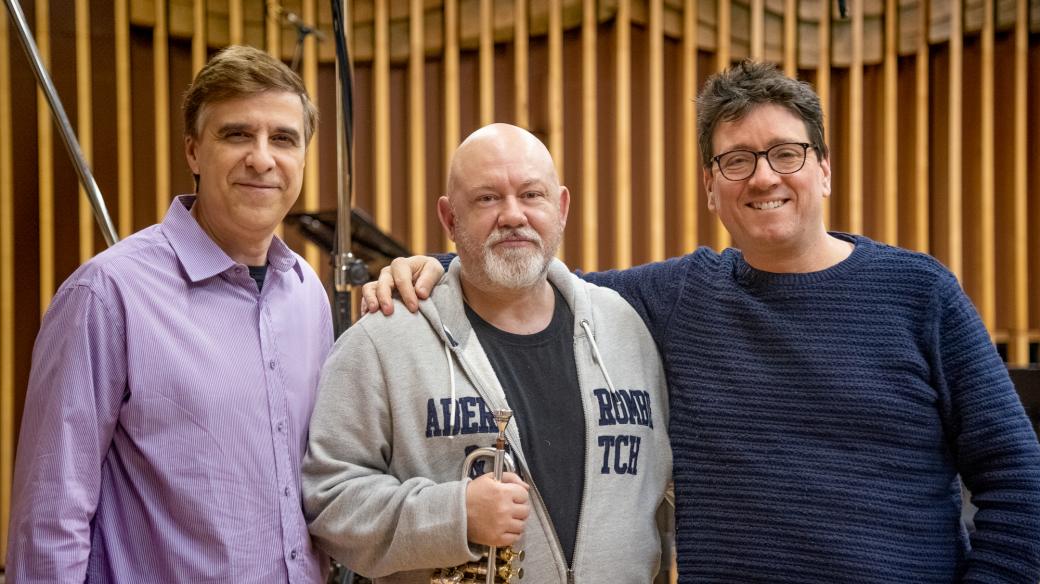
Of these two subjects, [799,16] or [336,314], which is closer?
[336,314]

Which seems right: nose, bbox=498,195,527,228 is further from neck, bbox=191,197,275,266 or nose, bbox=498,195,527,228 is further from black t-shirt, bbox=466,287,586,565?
neck, bbox=191,197,275,266

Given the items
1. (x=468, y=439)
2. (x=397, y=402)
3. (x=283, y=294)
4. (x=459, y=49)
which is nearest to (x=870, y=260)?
(x=468, y=439)

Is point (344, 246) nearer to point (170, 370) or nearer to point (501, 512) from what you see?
point (170, 370)

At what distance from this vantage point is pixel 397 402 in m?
1.65

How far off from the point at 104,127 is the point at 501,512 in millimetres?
3664

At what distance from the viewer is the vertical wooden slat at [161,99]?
4.24 m

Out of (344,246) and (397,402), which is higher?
(344,246)

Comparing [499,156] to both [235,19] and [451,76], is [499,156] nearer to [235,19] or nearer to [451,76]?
[451,76]

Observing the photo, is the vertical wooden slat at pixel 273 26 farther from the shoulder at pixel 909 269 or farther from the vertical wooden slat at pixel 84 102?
the shoulder at pixel 909 269

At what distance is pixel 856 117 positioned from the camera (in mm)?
4434

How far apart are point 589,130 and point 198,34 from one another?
6.57ft

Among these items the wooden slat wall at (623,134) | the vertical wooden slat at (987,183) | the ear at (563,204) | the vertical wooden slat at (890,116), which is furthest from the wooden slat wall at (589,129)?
the ear at (563,204)

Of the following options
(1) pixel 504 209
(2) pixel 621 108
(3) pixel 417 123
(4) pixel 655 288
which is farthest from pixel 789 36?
(1) pixel 504 209

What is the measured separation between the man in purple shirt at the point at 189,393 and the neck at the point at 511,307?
39 cm
